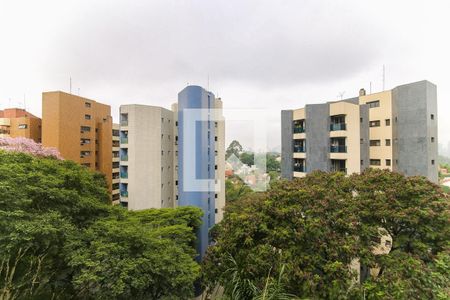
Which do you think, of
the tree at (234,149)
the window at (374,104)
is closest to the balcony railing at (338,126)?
the window at (374,104)

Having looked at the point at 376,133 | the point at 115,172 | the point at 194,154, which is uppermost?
the point at 376,133

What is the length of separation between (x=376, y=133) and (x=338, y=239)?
481 inches

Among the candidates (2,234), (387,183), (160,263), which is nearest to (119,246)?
(160,263)

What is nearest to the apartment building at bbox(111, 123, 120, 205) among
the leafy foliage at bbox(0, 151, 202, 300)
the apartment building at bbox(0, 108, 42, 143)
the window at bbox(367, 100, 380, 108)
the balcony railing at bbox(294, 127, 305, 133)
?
the apartment building at bbox(0, 108, 42, 143)

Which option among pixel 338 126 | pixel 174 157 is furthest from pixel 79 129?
pixel 338 126

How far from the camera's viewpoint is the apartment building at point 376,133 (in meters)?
12.6

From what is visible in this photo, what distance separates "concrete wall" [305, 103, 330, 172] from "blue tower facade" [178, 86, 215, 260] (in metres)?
6.90

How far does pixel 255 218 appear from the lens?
18.4 ft

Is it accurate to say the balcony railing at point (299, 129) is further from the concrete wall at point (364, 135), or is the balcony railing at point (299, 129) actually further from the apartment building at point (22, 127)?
the apartment building at point (22, 127)

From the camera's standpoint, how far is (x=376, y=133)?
570 inches

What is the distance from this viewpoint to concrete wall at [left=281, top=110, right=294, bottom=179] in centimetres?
1622

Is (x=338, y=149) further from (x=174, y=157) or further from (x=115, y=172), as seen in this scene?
(x=115, y=172)

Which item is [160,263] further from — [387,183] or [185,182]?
[185,182]

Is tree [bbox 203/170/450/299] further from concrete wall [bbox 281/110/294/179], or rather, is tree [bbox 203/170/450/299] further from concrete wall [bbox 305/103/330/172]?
concrete wall [bbox 281/110/294/179]
